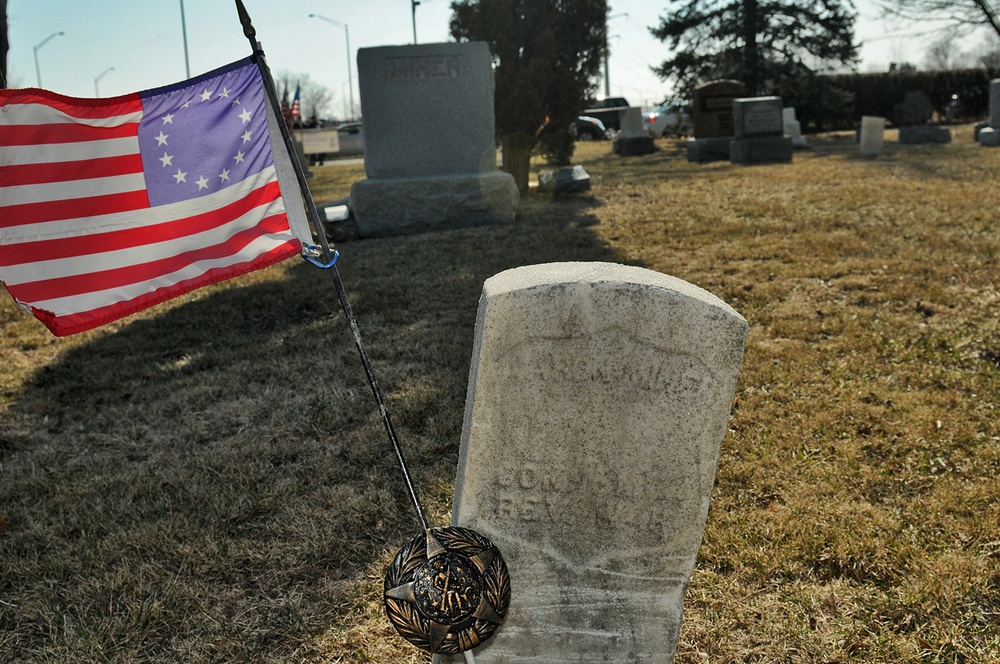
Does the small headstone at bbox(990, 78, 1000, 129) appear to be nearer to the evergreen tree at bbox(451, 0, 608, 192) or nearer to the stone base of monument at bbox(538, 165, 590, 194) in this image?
the evergreen tree at bbox(451, 0, 608, 192)

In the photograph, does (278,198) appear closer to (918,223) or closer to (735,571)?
(735,571)

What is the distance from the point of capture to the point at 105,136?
2307 millimetres

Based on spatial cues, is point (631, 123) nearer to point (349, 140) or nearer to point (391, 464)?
point (349, 140)

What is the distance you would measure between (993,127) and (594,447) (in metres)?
18.9

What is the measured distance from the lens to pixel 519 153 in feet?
39.2

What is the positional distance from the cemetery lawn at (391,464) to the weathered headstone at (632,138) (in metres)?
13.6

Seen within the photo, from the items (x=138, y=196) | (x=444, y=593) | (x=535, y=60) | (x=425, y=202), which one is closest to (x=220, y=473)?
(x=138, y=196)

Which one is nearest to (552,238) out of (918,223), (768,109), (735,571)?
(918,223)

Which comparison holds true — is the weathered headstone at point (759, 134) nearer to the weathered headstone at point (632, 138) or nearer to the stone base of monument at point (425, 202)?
the weathered headstone at point (632, 138)

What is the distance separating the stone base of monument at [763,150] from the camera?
15.2 m

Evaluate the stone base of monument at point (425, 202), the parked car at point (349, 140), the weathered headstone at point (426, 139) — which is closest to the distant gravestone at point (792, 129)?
the weathered headstone at point (426, 139)

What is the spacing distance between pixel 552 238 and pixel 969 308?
3676mm

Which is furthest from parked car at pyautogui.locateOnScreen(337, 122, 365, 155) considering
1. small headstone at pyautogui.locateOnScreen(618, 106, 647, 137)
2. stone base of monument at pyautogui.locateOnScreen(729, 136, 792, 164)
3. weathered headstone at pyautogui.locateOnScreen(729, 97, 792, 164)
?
stone base of monument at pyautogui.locateOnScreen(729, 136, 792, 164)

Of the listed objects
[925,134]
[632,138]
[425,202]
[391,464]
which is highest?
[632,138]
